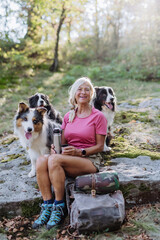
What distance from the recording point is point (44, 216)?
8.98 feet

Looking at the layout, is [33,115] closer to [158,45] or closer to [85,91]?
[85,91]

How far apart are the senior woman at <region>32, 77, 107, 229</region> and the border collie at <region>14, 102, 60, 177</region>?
43 cm

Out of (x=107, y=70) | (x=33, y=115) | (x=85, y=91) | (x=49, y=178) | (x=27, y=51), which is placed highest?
(x=27, y=51)

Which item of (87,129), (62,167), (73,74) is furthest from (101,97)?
(73,74)

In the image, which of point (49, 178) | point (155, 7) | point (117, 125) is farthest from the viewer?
point (155, 7)

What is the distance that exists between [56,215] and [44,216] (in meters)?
0.18

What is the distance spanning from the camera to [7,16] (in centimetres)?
1303

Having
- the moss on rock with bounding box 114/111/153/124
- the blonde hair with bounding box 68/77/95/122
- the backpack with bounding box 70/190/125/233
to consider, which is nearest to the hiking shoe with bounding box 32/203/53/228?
the backpack with bounding box 70/190/125/233

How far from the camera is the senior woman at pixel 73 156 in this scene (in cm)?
Result: 271

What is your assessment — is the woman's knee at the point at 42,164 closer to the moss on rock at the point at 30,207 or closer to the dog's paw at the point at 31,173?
the moss on rock at the point at 30,207

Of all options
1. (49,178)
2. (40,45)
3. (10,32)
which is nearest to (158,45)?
(40,45)

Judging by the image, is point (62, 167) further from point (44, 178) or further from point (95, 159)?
point (95, 159)

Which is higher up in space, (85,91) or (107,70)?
(107,70)

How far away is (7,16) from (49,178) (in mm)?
12829
